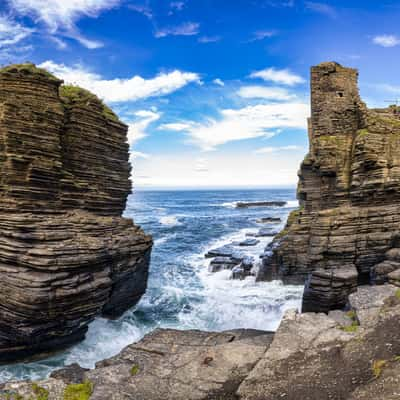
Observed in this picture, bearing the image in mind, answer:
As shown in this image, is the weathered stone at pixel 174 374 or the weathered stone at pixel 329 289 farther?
the weathered stone at pixel 329 289

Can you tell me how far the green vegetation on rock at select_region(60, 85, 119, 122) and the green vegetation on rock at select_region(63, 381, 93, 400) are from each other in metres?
14.8

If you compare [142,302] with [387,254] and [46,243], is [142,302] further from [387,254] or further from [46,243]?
[387,254]

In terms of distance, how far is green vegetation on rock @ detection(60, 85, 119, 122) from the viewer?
62.1 ft

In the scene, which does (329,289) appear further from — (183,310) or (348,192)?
(183,310)

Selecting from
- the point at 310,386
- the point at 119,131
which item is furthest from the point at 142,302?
the point at 310,386

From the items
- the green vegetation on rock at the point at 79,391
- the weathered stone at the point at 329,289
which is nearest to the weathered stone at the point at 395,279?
the weathered stone at the point at 329,289

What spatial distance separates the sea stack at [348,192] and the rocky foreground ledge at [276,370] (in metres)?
7.82

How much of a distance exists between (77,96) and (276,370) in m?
17.6

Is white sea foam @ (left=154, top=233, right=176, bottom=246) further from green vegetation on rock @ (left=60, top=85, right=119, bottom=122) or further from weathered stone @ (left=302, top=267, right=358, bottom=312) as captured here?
weathered stone @ (left=302, top=267, right=358, bottom=312)

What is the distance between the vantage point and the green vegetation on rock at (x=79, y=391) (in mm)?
8117

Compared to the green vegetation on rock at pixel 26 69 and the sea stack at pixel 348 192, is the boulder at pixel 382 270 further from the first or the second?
the green vegetation on rock at pixel 26 69

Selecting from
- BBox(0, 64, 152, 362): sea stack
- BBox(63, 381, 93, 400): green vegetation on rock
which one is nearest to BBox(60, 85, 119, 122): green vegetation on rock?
BBox(0, 64, 152, 362): sea stack

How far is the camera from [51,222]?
15.8 m

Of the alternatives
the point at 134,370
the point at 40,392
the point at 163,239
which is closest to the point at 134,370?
the point at 134,370
